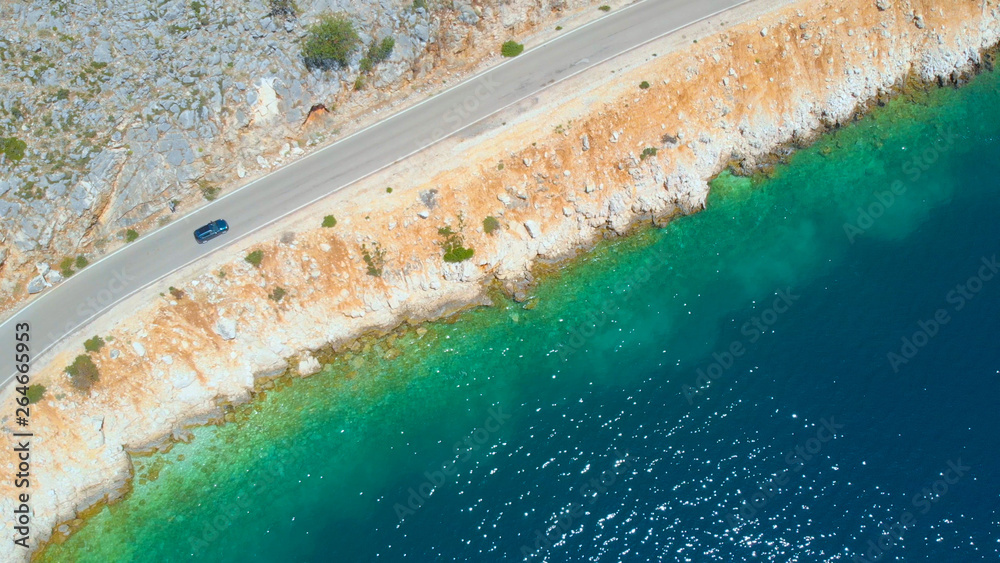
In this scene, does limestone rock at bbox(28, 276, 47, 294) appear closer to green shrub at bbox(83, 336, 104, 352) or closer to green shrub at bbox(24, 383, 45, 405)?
green shrub at bbox(83, 336, 104, 352)

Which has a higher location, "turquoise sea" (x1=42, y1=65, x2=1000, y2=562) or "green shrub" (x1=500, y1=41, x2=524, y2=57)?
"green shrub" (x1=500, y1=41, x2=524, y2=57)

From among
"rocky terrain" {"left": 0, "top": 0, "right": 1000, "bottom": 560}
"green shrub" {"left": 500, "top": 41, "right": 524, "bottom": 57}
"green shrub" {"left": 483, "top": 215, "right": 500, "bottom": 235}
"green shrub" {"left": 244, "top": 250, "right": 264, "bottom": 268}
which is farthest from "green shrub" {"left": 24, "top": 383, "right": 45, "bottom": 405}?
"green shrub" {"left": 500, "top": 41, "right": 524, "bottom": 57}

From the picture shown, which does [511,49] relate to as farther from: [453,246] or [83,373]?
[83,373]

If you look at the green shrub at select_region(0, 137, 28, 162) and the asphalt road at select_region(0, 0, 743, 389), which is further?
the asphalt road at select_region(0, 0, 743, 389)

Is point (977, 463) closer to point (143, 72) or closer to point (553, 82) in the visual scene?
point (553, 82)

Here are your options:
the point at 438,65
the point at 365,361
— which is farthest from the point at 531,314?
the point at 438,65

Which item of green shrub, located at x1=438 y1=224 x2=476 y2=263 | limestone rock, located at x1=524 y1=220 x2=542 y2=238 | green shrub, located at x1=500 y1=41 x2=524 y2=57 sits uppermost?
green shrub, located at x1=500 y1=41 x2=524 y2=57

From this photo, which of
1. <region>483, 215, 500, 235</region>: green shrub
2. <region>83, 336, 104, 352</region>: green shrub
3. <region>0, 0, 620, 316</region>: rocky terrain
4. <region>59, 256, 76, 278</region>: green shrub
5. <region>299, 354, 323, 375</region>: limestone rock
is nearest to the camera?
<region>83, 336, 104, 352</region>: green shrub

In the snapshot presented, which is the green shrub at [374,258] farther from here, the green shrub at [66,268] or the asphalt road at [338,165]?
the green shrub at [66,268]
